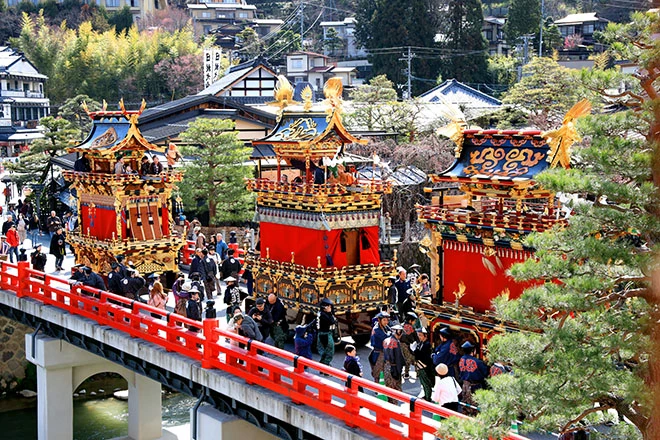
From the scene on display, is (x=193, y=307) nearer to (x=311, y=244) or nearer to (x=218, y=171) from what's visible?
(x=311, y=244)

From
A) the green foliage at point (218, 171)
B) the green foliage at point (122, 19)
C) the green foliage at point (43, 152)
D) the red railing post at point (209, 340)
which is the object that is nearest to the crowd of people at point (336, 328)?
the red railing post at point (209, 340)

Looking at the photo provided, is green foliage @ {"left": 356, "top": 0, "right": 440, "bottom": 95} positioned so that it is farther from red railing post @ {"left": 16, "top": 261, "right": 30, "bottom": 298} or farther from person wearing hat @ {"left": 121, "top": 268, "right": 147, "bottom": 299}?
person wearing hat @ {"left": 121, "top": 268, "right": 147, "bottom": 299}

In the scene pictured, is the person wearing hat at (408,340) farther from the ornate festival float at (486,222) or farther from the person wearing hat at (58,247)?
the person wearing hat at (58,247)

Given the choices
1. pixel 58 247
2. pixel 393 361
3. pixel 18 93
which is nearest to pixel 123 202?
pixel 58 247

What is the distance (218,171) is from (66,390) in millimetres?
15833

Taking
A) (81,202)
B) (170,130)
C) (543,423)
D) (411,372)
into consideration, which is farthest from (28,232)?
(543,423)

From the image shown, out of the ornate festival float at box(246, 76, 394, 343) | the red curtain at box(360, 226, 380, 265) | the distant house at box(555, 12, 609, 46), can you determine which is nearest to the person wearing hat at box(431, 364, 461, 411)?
the ornate festival float at box(246, 76, 394, 343)

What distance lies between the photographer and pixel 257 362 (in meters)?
15.7

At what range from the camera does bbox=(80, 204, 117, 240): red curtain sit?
25.5 metres

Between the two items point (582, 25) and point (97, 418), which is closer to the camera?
point (97, 418)

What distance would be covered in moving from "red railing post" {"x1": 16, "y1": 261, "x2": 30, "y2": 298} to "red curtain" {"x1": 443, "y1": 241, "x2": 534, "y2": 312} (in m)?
11.8

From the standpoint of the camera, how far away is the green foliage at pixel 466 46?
60969 millimetres

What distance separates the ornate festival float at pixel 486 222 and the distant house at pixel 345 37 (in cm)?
6539

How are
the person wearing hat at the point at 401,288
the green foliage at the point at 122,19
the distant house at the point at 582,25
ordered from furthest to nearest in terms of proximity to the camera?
the green foliage at the point at 122,19 → the distant house at the point at 582,25 → the person wearing hat at the point at 401,288
